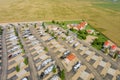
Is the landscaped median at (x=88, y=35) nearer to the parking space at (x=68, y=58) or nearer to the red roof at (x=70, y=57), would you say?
the parking space at (x=68, y=58)

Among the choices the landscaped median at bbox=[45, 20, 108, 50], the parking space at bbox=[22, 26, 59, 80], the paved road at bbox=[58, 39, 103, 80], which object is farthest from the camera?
the landscaped median at bbox=[45, 20, 108, 50]

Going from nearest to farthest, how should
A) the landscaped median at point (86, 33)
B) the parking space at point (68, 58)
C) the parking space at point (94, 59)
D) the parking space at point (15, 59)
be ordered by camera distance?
1. the parking space at point (15, 59)
2. the parking space at point (94, 59)
3. the parking space at point (68, 58)
4. the landscaped median at point (86, 33)

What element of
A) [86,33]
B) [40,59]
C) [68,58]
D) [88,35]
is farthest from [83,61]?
[86,33]

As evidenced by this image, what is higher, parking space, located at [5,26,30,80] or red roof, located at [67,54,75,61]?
parking space, located at [5,26,30,80]

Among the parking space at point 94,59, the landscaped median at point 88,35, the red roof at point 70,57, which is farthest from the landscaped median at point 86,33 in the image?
the red roof at point 70,57

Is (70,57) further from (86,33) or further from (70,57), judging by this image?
(86,33)

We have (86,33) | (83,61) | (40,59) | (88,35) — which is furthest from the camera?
(86,33)

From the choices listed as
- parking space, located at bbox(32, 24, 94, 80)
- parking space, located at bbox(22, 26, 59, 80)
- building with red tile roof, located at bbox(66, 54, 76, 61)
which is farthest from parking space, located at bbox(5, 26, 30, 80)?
building with red tile roof, located at bbox(66, 54, 76, 61)

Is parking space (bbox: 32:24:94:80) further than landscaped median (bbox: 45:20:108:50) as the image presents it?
No

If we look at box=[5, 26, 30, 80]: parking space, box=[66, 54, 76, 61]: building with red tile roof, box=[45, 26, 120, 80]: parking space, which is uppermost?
box=[5, 26, 30, 80]: parking space

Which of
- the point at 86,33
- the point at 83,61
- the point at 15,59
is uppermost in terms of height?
the point at 15,59

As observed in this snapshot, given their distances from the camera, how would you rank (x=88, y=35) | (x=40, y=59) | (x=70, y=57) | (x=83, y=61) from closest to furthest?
(x=83, y=61) → (x=40, y=59) → (x=70, y=57) → (x=88, y=35)

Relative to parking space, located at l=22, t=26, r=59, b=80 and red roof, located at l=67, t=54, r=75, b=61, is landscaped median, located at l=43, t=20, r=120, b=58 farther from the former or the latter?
red roof, located at l=67, t=54, r=75, b=61
